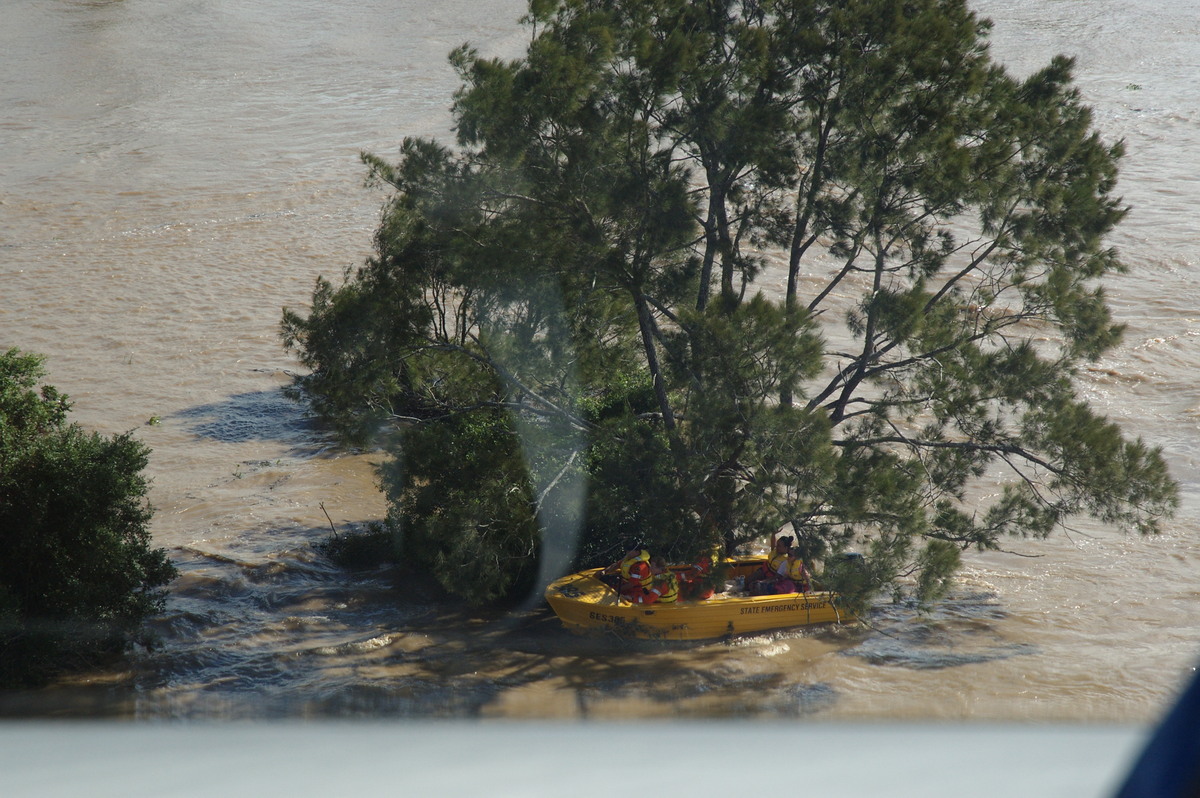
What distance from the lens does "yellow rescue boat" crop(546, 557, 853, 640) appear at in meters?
10.4

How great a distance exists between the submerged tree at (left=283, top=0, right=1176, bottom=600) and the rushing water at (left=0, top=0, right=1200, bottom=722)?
4.43 ft

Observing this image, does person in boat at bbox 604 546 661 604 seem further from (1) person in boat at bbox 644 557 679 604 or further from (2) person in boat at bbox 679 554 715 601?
(2) person in boat at bbox 679 554 715 601

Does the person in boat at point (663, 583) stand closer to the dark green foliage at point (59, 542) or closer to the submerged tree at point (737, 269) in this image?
the submerged tree at point (737, 269)

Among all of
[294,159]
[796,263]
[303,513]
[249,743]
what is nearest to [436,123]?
[294,159]

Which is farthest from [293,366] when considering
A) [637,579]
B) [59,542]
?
[637,579]

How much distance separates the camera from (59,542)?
885 cm

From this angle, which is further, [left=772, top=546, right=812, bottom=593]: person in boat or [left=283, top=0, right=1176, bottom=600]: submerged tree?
[left=772, top=546, right=812, bottom=593]: person in boat

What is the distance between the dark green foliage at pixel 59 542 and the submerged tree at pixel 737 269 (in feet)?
6.62

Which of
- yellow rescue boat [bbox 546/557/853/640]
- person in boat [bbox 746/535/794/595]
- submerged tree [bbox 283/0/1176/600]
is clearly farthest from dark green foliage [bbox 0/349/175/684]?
person in boat [bbox 746/535/794/595]

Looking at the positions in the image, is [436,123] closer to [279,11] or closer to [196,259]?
[196,259]

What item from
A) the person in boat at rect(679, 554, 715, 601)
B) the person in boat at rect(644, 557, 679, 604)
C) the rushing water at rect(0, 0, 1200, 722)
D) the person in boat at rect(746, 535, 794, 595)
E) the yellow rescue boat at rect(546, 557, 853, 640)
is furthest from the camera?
the person in boat at rect(746, 535, 794, 595)

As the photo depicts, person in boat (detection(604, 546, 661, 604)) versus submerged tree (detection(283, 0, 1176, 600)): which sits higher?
submerged tree (detection(283, 0, 1176, 600))

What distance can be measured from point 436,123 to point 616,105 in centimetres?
2044

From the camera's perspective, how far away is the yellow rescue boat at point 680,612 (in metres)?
10.4
